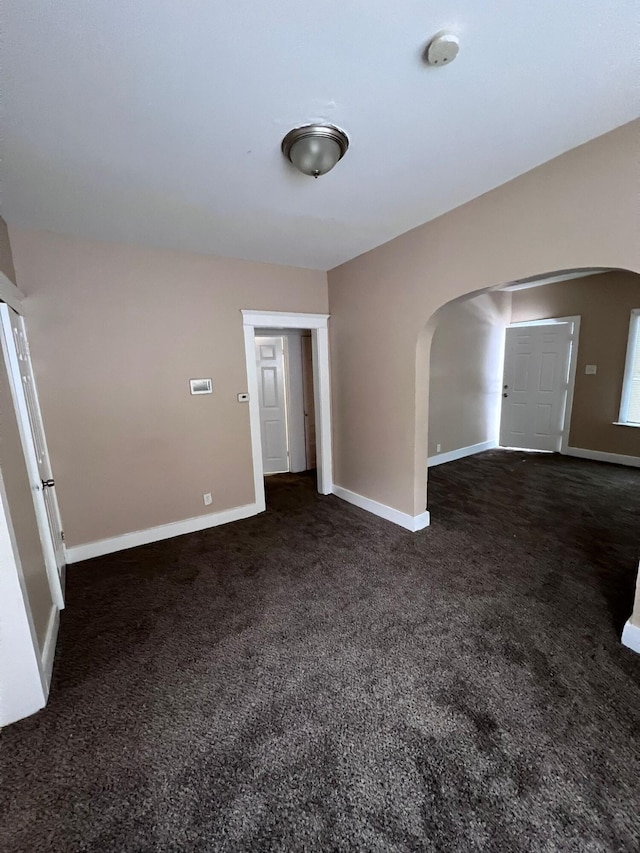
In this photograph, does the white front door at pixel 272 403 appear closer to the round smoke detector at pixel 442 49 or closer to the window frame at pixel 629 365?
the round smoke detector at pixel 442 49

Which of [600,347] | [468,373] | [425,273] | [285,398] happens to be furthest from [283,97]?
[600,347]

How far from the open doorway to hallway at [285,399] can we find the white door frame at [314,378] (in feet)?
3.58

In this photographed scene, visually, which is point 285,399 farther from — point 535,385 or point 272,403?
point 535,385

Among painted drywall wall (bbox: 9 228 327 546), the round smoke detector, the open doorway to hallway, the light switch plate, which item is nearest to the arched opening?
the open doorway to hallway

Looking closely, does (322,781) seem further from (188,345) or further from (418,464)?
(188,345)

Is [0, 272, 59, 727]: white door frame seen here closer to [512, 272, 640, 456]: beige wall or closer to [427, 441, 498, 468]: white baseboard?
[427, 441, 498, 468]: white baseboard

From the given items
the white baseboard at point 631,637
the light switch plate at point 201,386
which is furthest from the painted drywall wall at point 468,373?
the white baseboard at point 631,637

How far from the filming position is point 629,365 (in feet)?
15.3

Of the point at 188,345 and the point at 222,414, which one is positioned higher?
the point at 188,345

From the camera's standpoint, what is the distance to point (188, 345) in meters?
3.07

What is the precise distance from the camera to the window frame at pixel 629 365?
14.9ft

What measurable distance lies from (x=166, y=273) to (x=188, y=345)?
24.9 inches

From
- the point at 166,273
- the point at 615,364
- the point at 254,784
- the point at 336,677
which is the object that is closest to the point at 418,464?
the point at 336,677

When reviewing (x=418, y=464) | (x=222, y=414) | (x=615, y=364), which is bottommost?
(x=418, y=464)
